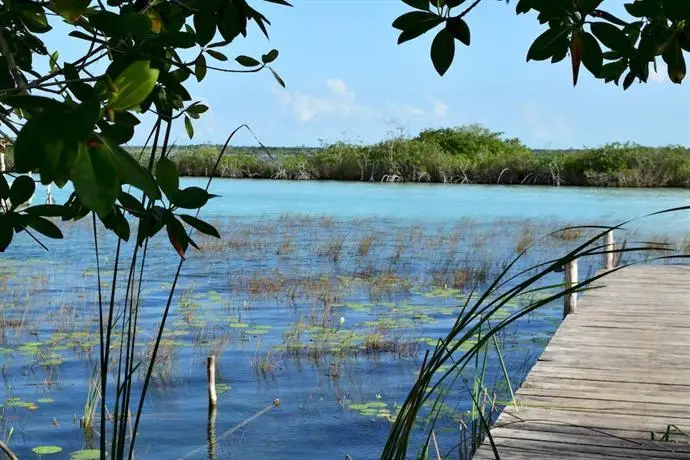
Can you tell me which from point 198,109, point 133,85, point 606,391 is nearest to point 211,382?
point 606,391

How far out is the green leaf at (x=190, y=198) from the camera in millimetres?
1566

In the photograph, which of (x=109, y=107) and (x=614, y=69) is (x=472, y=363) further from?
(x=109, y=107)

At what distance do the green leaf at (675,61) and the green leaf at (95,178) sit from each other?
5.06 ft

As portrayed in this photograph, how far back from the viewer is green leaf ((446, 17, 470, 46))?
6.08 feet

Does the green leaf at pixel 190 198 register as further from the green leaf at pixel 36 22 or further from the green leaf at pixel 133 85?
the green leaf at pixel 36 22

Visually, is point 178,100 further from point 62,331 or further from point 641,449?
point 62,331

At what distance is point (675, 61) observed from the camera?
212 cm

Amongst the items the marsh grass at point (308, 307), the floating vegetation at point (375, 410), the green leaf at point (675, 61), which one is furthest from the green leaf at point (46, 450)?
the green leaf at point (675, 61)

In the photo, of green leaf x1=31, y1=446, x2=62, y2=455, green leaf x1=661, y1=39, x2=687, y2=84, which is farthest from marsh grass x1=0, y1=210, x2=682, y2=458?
green leaf x1=661, y1=39, x2=687, y2=84

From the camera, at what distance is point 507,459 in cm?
344

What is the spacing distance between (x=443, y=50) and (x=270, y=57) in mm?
666

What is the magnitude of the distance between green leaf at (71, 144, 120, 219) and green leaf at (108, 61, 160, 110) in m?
0.16

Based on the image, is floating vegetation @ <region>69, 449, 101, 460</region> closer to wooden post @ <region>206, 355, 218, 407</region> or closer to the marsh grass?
the marsh grass

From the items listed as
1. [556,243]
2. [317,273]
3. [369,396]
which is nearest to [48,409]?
[369,396]
